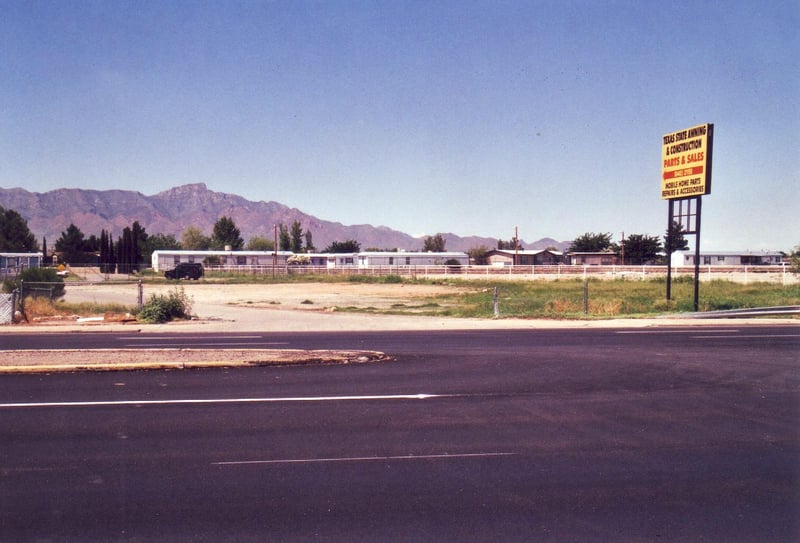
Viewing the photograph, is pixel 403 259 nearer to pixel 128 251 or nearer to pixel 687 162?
pixel 128 251

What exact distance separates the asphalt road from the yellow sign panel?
17.4 metres

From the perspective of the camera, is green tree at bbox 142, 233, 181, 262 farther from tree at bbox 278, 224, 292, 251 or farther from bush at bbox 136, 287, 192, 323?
bush at bbox 136, 287, 192, 323

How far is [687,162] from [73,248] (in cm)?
10887

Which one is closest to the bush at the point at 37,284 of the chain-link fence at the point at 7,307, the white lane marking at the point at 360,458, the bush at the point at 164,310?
the chain-link fence at the point at 7,307

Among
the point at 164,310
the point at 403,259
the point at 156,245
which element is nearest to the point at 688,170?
the point at 164,310

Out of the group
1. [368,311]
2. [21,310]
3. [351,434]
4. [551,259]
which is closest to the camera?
[351,434]

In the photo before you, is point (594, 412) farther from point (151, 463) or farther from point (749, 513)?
point (151, 463)

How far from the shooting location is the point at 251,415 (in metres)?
9.51

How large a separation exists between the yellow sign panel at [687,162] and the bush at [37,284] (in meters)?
25.9

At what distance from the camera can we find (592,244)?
5079 inches

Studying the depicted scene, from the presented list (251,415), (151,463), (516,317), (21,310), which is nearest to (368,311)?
(516,317)

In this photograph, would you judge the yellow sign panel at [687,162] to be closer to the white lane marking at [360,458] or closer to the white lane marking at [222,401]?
the white lane marking at [222,401]

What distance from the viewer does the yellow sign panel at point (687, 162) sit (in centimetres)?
2917

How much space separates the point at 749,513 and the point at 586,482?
139 centimetres
